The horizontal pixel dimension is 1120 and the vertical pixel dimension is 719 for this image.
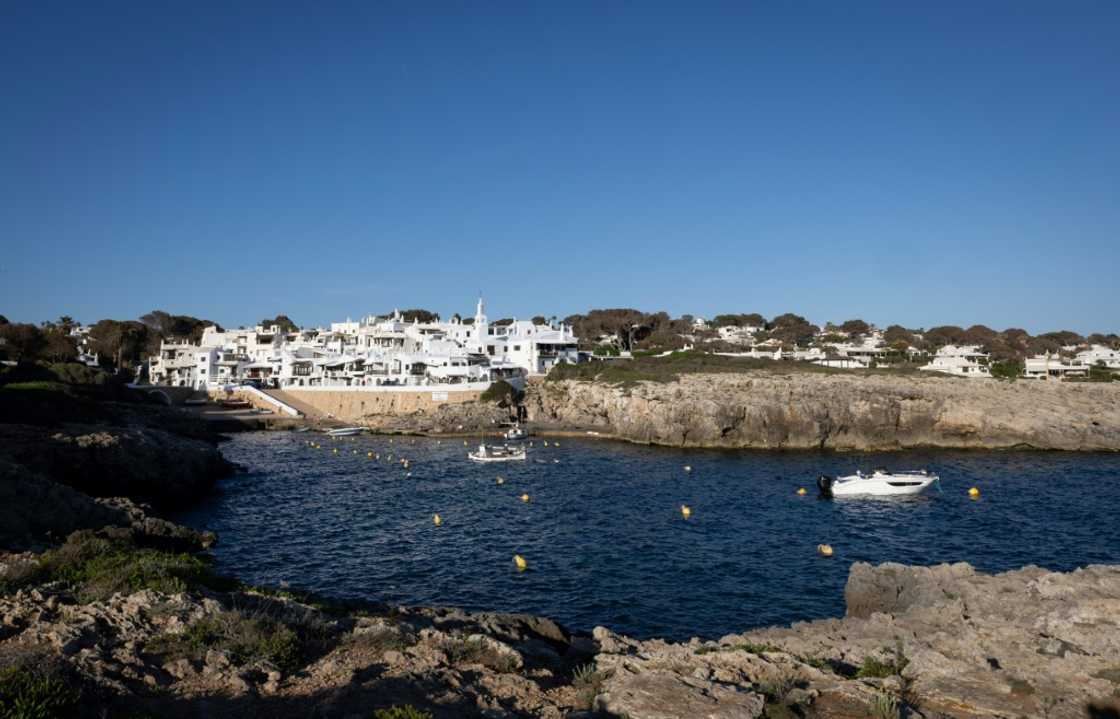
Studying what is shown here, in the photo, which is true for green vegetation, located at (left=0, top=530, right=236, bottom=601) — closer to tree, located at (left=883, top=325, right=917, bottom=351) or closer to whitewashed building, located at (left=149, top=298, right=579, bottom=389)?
A: whitewashed building, located at (left=149, top=298, right=579, bottom=389)

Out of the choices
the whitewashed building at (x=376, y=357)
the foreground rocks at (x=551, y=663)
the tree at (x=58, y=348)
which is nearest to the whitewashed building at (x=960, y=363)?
the whitewashed building at (x=376, y=357)

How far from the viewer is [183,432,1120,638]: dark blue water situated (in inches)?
935

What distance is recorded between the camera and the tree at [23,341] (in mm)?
89812

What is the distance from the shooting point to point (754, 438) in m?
60.6

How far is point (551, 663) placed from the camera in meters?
12.9

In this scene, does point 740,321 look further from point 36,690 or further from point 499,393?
point 36,690

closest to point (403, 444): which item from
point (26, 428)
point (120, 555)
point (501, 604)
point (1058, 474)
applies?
point (26, 428)

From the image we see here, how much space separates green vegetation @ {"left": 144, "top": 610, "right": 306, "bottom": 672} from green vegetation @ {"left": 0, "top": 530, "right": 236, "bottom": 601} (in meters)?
2.54

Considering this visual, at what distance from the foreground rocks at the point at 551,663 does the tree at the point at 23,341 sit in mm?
99682

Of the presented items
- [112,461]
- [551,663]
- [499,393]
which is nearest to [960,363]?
[499,393]

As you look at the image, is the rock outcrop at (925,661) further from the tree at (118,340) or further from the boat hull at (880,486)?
the tree at (118,340)

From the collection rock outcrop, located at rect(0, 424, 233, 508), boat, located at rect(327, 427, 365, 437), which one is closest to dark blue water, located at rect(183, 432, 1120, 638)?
rock outcrop, located at rect(0, 424, 233, 508)

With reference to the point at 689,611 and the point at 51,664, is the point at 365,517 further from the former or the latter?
the point at 51,664

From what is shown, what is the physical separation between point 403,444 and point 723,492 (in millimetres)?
35106
